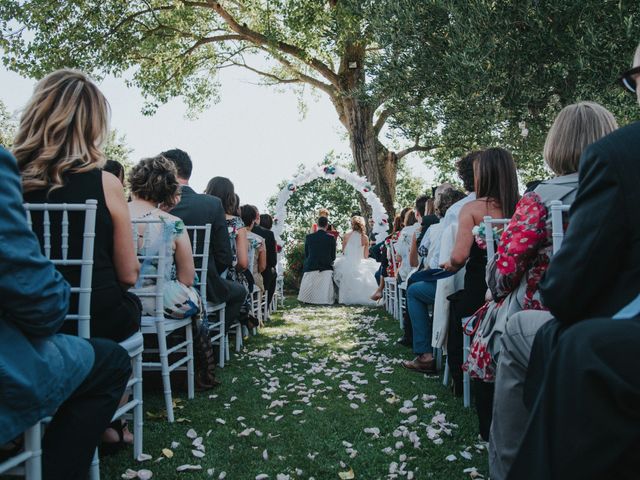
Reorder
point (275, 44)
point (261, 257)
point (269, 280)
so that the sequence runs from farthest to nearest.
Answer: point (275, 44)
point (269, 280)
point (261, 257)

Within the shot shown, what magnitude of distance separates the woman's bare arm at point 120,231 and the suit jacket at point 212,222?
2397mm

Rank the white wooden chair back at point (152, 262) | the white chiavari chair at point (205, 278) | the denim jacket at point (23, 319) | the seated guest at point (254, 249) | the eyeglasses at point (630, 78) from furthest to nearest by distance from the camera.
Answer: the seated guest at point (254, 249) < the white chiavari chair at point (205, 278) < the white wooden chair back at point (152, 262) < the eyeglasses at point (630, 78) < the denim jacket at point (23, 319)

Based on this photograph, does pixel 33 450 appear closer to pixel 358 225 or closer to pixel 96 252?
pixel 96 252

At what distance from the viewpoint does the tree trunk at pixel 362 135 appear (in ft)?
50.3

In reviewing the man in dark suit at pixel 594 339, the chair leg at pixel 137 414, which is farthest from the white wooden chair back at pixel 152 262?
the man in dark suit at pixel 594 339

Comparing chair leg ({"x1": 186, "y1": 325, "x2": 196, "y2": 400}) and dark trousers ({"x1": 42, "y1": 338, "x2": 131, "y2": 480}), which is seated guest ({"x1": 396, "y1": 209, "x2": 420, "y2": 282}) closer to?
chair leg ({"x1": 186, "y1": 325, "x2": 196, "y2": 400})

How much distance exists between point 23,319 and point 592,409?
162cm

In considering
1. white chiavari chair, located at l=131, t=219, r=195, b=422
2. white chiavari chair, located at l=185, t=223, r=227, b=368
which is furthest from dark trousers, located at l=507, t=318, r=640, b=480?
white chiavari chair, located at l=185, t=223, r=227, b=368

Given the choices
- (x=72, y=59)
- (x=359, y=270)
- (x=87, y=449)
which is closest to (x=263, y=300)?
(x=359, y=270)

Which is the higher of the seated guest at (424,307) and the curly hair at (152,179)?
the curly hair at (152,179)

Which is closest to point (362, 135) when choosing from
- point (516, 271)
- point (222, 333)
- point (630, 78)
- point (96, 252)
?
point (222, 333)

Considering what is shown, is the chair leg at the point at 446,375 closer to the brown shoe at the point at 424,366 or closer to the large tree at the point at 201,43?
the brown shoe at the point at 424,366

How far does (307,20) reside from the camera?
40.9 feet

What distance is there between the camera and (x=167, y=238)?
12.4 feet
